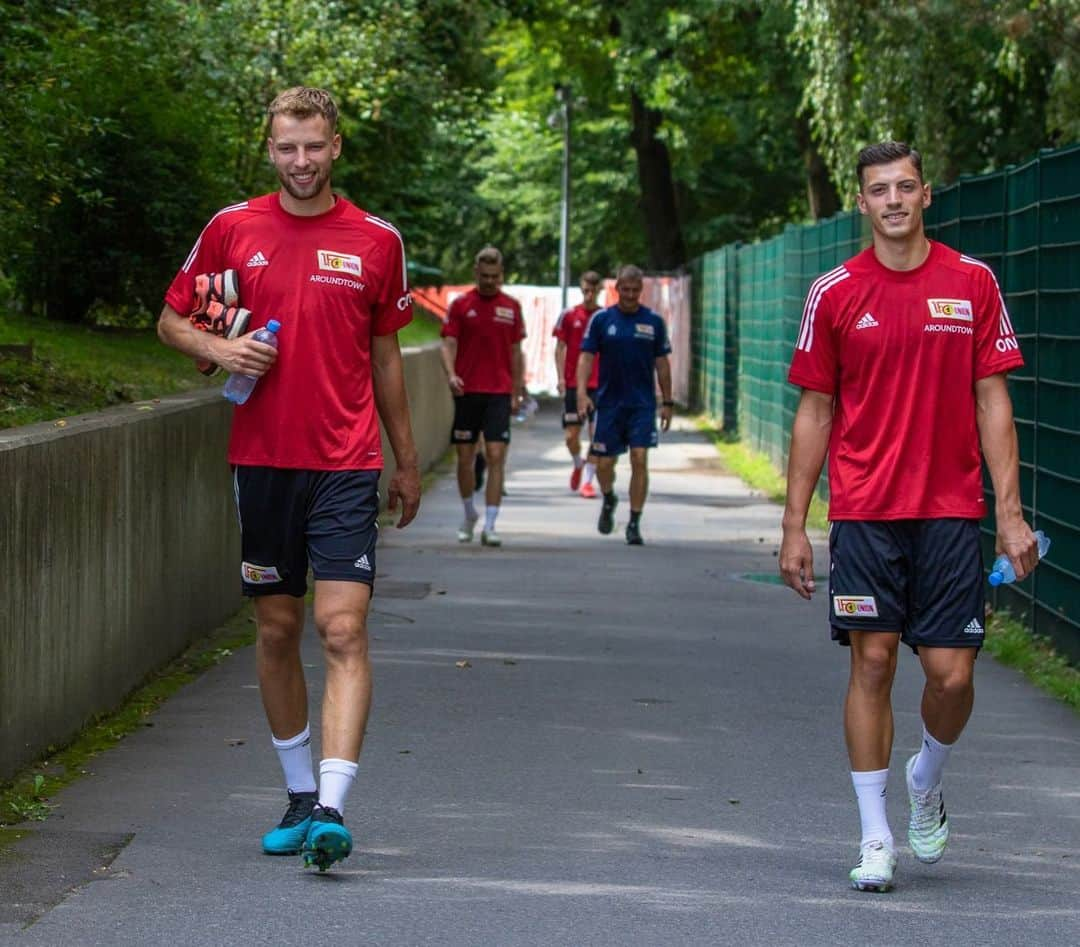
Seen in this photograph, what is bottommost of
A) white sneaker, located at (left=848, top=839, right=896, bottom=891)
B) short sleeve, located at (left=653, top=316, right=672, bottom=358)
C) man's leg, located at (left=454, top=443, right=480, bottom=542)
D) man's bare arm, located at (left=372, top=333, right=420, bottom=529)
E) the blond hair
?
white sneaker, located at (left=848, top=839, right=896, bottom=891)

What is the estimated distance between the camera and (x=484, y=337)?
15469 mm

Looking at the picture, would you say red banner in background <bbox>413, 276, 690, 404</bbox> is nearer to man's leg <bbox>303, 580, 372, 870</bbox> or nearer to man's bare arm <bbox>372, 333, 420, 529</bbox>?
man's bare arm <bbox>372, 333, 420, 529</bbox>

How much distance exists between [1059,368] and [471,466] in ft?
20.9

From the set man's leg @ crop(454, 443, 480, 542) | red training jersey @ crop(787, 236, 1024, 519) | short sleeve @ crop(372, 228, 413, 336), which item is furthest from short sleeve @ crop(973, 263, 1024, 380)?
man's leg @ crop(454, 443, 480, 542)

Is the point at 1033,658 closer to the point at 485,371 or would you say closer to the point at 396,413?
the point at 396,413

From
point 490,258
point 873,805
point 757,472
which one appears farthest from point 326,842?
point 757,472

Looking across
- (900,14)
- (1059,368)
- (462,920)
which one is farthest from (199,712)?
(900,14)

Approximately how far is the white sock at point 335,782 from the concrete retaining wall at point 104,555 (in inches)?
53.9

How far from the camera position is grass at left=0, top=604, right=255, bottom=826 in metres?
6.62

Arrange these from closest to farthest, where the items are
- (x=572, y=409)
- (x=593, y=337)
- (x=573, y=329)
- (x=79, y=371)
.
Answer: (x=79, y=371) → (x=593, y=337) → (x=573, y=329) → (x=572, y=409)

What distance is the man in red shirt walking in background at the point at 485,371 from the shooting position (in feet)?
50.4

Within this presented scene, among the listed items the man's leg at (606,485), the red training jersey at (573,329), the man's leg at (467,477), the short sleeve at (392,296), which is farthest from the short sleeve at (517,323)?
the short sleeve at (392,296)

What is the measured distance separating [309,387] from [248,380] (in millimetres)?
163

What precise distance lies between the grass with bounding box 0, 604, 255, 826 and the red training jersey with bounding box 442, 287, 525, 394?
4905 millimetres
